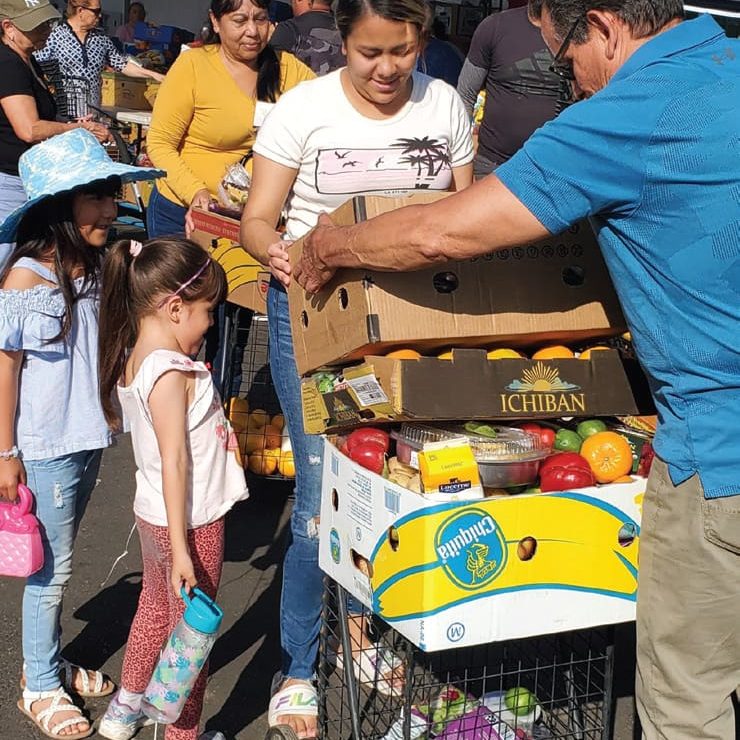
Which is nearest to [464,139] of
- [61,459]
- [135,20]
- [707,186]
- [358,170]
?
[358,170]

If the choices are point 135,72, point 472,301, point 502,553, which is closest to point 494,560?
point 502,553

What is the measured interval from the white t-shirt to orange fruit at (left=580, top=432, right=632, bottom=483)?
92 centimetres

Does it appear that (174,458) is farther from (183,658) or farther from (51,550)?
(51,550)

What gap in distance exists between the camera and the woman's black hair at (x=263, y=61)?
14.3ft

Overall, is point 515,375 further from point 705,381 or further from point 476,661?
point 476,661

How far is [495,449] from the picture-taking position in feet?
7.50

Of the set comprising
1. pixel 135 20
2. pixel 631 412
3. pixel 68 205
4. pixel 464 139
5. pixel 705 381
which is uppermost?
pixel 135 20

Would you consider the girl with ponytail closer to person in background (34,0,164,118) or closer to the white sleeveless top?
the white sleeveless top

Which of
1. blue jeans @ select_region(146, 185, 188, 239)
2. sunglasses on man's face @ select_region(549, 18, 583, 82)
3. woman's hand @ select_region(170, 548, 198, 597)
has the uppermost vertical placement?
sunglasses on man's face @ select_region(549, 18, 583, 82)

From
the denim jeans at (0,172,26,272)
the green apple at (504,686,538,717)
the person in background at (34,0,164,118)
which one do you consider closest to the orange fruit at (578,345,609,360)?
the green apple at (504,686,538,717)

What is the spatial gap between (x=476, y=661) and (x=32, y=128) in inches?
127

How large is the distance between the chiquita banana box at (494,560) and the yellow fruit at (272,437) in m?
2.52

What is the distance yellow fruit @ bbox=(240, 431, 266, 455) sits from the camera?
193 inches

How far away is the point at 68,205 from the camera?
3029mm
